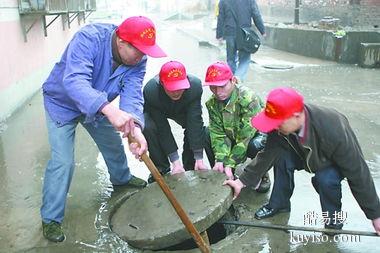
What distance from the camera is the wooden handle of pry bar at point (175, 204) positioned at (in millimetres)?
2395

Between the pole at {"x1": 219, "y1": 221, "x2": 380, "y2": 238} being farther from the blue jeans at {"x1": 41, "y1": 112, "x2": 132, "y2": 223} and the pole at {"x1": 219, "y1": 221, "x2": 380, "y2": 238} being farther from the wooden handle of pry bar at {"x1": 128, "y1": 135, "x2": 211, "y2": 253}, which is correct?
the blue jeans at {"x1": 41, "y1": 112, "x2": 132, "y2": 223}

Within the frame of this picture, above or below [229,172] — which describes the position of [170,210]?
below

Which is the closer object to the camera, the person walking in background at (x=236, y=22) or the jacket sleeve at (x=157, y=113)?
the jacket sleeve at (x=157, y=113)

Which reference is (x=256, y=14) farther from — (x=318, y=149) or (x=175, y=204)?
(x=175, y=204)

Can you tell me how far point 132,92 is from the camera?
298 cm

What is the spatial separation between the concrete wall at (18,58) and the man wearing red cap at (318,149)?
4.19 metres

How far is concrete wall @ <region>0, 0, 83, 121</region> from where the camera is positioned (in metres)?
5.75

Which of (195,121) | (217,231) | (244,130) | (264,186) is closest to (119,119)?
(195,121)

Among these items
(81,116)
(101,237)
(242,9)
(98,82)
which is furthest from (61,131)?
(242,9)

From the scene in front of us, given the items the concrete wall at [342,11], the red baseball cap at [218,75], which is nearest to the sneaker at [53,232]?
the red baseball cap at [218,75]

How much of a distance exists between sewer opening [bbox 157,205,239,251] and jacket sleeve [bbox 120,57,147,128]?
99cm

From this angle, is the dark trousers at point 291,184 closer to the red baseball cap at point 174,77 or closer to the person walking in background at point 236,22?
the red baseball cap at point 174,77

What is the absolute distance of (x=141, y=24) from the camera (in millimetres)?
2605

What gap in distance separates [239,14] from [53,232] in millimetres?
5037
